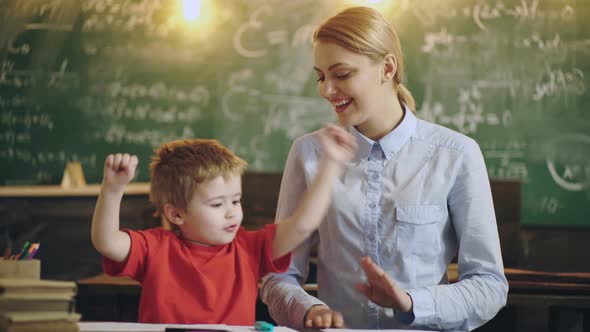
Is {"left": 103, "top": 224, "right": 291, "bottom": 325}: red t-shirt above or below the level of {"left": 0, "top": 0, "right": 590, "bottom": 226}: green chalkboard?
below

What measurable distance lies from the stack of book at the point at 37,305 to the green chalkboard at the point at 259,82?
12.3 feet

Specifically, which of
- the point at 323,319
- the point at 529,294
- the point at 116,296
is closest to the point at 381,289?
the point at 323,319

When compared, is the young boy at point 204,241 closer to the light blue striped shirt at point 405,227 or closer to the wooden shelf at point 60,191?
the light blue striped shirt at point 405,227

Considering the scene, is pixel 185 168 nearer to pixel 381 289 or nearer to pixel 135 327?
pixel 135 327

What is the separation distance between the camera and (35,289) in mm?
1271

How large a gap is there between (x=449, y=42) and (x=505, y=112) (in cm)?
60

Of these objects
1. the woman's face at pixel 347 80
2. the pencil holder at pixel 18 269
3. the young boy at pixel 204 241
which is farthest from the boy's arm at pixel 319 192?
the pencil holder at pixel 18 269

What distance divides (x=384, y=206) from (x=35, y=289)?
966 millimetres

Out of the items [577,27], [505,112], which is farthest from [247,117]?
[577,27]

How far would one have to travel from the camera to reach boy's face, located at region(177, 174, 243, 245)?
1.65 meters

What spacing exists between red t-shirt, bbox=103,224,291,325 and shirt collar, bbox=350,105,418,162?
49 centimetres

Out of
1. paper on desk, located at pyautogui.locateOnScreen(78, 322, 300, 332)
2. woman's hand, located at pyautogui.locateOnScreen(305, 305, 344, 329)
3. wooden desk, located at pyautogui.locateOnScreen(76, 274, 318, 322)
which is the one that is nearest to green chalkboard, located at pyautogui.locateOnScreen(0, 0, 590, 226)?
wooden desk, located at pyautogui.locateOnScreen(76, 274, 318, 322)

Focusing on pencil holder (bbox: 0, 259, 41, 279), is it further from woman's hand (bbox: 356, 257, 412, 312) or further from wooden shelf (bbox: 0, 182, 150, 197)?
wooden shelf (bbox: 0, 182, 150, 197)

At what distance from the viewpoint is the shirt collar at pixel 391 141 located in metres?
1.98
